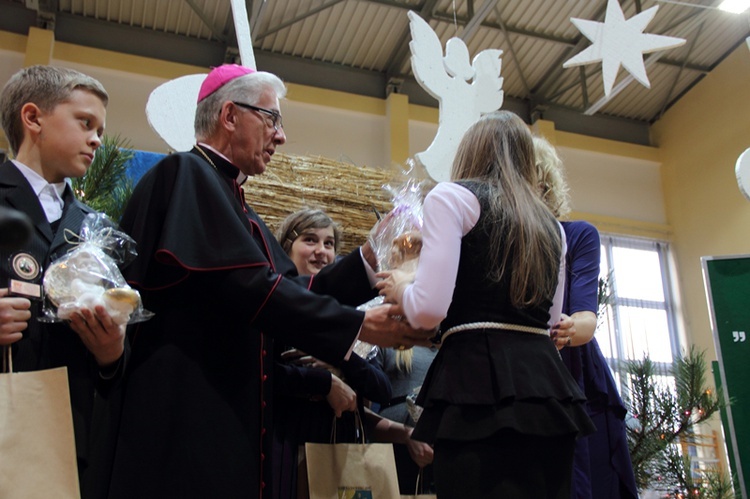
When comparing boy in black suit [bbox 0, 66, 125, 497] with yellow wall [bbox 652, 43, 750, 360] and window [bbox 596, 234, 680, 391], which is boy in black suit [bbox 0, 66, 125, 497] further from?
yellow wall [bbox 652, 43, 750, 360]

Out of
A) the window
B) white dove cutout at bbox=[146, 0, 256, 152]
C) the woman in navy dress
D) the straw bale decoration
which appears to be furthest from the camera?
the window

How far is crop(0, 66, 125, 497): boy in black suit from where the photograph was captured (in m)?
1.53

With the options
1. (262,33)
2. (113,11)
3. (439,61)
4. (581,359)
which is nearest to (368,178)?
(439,61)

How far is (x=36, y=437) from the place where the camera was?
1.40 metres

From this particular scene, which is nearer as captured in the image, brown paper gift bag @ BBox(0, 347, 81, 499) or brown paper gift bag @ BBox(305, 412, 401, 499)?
brown paper gift bag @ BBox(0, 347, 81, 499)

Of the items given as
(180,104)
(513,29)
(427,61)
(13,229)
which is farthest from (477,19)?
(13,229)

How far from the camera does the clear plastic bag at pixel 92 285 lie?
4.91 ft

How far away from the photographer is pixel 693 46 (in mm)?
10594

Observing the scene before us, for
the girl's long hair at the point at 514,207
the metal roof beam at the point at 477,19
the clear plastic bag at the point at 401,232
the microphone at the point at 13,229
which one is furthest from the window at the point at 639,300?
the microphone at the point at 13,229

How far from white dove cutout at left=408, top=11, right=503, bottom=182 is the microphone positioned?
245cm

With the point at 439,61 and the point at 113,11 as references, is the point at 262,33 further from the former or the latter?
the point at 439,61

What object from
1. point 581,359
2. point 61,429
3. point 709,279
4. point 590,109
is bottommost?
point 61,429

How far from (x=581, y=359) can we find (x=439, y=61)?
1.81 metres

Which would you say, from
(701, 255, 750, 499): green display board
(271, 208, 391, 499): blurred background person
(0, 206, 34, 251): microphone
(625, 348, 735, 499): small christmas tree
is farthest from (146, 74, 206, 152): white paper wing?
(701, 255, 750, 499): green display board
